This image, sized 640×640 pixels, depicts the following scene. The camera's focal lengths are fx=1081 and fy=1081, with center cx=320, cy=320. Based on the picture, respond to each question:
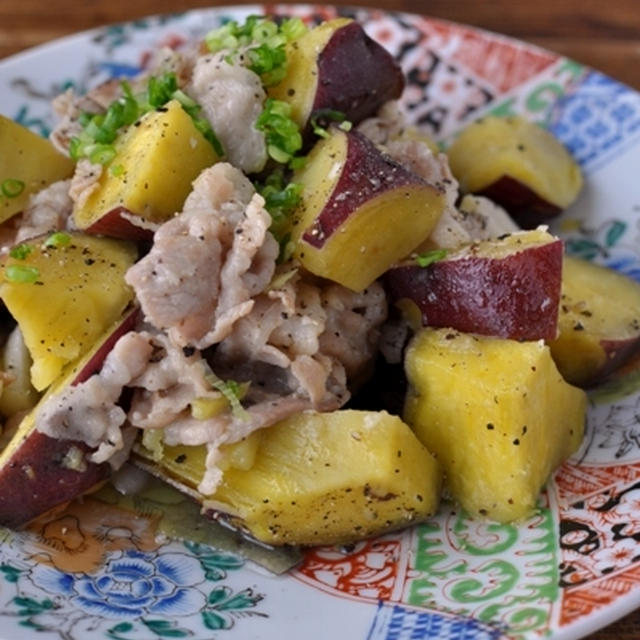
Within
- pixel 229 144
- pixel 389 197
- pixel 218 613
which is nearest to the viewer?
pixel 218 613

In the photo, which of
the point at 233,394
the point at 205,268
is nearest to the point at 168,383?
the point at 233,394

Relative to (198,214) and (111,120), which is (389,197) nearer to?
(198,214)

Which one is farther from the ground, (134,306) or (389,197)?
(389,197)

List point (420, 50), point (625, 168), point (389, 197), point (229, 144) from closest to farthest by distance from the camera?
point (389, 197) < point (229, 144) < point (625, 168) < point (420, 50)

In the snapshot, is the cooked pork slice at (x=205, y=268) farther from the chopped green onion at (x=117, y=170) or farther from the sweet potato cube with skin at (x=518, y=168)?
the sweet potato cube with skin at (x=518, y=168)

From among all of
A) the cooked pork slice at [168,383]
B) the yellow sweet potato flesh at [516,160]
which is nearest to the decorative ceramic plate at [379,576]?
the cooked pork slice at [168,383]

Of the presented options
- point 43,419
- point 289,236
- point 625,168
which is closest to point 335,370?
point 289,236

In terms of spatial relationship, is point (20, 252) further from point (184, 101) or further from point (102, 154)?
point (184, 101)
